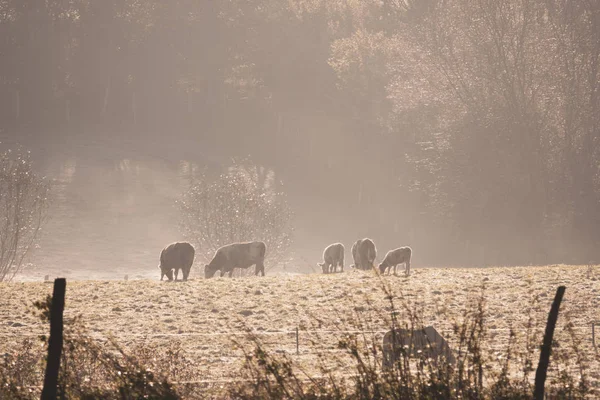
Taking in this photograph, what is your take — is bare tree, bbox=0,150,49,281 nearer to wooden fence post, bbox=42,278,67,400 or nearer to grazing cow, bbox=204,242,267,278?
grazing cow, bbox=204,242,267,278

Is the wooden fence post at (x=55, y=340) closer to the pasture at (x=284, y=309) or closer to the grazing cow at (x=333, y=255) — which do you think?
the pasture at (x=284, y=309)

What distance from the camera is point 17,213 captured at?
173 ft

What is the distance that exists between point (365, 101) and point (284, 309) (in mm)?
59851

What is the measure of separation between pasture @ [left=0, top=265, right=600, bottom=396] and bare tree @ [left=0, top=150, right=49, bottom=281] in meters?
24.7

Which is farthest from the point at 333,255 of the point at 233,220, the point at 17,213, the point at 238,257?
the point at 17,213

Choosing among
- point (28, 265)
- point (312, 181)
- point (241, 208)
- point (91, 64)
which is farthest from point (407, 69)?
point (91, 64)

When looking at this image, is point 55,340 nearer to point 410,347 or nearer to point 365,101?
point 410,347

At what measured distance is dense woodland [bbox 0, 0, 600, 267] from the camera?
5928cm

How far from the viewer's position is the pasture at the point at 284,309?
61.0 feet

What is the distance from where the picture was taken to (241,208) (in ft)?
196

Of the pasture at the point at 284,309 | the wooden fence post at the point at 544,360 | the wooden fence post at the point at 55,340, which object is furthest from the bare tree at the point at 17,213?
the wooden fence post at the point at 544,360

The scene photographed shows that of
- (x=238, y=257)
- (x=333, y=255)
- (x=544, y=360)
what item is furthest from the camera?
(x=333, y=255)

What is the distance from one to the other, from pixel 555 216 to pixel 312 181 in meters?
31.4

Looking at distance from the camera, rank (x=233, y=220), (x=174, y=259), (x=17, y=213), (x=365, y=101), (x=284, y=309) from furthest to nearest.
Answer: (x=365, y=101) → (x=233, y=220) → (x=17, y=213) → (x=174, y=259) → (x=284, y=309)
